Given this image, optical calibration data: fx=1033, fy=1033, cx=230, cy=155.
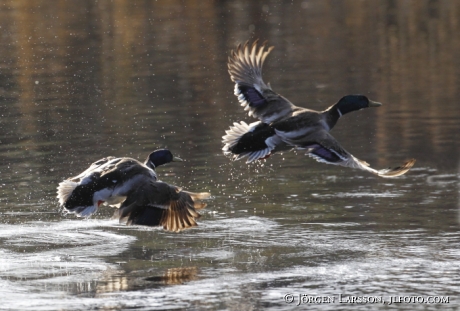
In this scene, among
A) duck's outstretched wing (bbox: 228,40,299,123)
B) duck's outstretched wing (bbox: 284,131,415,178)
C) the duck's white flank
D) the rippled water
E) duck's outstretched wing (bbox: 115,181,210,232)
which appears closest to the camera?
the rippled water

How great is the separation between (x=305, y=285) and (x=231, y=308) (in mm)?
737

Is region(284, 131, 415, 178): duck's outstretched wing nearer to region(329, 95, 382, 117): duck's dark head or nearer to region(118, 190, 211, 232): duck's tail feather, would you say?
region(329, 95, 382, 117): duck's dark head

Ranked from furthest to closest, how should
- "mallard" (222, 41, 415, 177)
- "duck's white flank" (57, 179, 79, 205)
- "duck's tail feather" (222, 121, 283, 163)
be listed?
"duck's tail feather" (222, 121, 283, 163)
"mallard" (222, 41, 415, 177)
"duck's white flank" (57, 179, 79, 205)

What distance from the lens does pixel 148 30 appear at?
2936 cm

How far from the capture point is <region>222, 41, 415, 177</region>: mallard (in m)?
9.62

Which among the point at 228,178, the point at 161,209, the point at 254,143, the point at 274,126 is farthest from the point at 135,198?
the point at 228,178

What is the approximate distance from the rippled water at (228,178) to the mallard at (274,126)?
2.21 ft

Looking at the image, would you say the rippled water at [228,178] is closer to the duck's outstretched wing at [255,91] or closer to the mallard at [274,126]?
the mallard at [274,126]

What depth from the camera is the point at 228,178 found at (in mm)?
11875

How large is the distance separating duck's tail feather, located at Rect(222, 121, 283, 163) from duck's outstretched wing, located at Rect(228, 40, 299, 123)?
10.1 inches

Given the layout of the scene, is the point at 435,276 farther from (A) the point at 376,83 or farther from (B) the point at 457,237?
(A) the point at 376,83

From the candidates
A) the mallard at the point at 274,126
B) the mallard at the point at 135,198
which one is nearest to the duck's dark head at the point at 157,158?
the mallard at the point at 274,126

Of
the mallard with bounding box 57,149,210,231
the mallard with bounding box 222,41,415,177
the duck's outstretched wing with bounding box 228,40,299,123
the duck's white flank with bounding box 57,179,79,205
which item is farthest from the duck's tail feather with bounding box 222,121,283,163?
the duck's white flank with bounding box 57,179,79,205

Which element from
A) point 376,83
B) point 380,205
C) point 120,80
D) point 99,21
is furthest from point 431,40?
point 380,205
